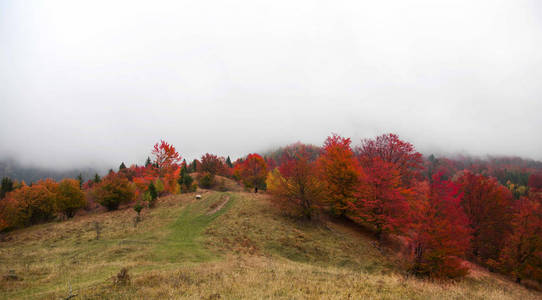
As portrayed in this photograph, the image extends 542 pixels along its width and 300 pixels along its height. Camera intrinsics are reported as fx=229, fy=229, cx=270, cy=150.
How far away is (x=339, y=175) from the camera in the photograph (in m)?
35.8

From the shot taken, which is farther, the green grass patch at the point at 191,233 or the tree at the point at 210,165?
the tree at the point at 210,165

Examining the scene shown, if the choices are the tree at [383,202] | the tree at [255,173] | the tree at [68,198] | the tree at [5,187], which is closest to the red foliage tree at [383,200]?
the tree at [383,202]

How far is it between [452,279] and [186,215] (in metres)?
32.9

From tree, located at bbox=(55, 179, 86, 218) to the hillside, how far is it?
24.9 m

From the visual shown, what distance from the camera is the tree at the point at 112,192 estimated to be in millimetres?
46062

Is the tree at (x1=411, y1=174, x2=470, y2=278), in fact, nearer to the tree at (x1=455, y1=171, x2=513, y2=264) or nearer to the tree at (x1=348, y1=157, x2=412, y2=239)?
the tree at (x1=348, y1=157, x2=412, y2=239)

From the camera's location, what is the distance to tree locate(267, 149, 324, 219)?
33.8 meters

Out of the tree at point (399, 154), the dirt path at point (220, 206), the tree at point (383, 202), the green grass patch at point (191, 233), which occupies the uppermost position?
the tree at point (399, 154)

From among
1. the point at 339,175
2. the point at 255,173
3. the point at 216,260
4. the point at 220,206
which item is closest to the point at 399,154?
the point at 339,175

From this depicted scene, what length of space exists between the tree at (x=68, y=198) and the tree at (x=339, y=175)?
57.0m

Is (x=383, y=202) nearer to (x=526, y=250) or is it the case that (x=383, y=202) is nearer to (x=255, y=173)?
(x=526, y=250)

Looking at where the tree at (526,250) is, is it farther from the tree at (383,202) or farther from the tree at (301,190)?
the tree at (301,190)

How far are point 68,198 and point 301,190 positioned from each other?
179 feet

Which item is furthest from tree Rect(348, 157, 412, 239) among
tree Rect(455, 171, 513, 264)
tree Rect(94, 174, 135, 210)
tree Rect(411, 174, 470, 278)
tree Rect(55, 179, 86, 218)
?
tree Rect(55, 179, 86, 218)
